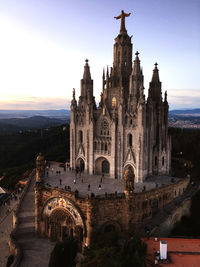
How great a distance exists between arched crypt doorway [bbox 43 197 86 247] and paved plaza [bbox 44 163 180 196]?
7.87 ft

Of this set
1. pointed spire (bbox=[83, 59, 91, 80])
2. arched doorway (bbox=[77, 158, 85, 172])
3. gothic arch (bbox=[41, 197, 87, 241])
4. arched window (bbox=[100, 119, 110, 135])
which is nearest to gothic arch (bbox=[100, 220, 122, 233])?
gothic arch (bbox=[41, 197, 87, 241])

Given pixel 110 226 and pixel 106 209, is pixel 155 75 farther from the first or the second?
pixel 110 226

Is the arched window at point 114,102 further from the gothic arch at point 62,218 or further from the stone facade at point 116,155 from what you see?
the gothic arch at point 62,218

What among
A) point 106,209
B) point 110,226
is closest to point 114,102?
point 106,209

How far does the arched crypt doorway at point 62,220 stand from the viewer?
2700cm

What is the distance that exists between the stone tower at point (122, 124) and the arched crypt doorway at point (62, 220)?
10998 millimetres

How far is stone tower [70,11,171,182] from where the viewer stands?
34.9 metres

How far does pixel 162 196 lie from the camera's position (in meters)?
30.5

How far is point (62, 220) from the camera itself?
28406mm

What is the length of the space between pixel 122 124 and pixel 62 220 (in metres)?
16.5

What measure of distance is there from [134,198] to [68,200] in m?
7.95

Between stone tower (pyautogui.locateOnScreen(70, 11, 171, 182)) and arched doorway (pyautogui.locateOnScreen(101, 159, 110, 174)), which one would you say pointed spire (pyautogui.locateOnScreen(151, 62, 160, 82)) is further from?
arched doorway (pyautogui.locateOnScreen(101, 159, 110, 174))

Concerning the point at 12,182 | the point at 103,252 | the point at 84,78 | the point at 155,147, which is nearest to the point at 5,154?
the point at 12,182

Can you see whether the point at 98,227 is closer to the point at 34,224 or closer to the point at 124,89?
the point at 34,224
